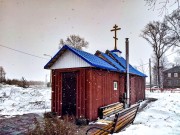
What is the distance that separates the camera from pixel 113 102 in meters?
15.1

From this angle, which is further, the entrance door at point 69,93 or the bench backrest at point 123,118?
the entrance door at point 69,93

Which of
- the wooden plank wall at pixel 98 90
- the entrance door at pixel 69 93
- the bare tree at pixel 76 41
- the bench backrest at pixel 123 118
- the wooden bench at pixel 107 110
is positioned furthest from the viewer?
the bare tree at pixel 76 41

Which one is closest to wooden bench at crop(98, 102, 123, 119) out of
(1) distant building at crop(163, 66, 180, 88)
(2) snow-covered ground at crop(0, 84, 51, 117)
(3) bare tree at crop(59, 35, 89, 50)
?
(2) snow-covered ground at crop(0, 84, 51, 117)

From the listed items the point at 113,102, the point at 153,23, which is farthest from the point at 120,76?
the point at 153,23

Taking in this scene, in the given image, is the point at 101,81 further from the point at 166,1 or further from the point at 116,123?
the point at 166,1

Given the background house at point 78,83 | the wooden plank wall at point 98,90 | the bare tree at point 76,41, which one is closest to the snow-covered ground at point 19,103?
the background house at point 78,83

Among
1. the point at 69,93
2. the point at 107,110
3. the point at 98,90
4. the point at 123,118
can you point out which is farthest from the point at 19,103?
the point at 123,118

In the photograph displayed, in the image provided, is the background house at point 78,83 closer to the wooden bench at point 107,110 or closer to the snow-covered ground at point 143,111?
the wooden bench at point 107,110

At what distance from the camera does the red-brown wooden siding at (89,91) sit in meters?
11.8

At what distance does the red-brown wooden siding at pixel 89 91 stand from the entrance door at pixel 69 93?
0.78ft

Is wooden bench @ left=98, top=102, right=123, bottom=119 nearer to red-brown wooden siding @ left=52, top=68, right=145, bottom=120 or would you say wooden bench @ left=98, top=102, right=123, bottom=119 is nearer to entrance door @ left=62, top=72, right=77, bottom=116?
red-brown wooden siding @ left=52, top=68, right=145, bottom=120

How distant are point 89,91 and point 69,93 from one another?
1.53 meters

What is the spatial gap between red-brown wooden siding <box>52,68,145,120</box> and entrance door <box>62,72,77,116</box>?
0.78 feet

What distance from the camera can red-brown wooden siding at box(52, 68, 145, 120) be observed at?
38.7 ft
